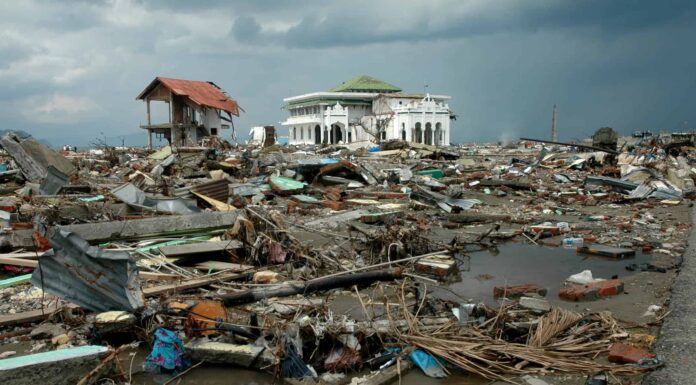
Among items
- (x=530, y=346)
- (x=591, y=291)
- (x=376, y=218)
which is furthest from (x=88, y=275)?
(x=376, y=218)

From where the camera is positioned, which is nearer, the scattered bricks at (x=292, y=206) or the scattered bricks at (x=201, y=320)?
the scattered bricks at (x=201, y=320)

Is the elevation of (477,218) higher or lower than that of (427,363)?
higher

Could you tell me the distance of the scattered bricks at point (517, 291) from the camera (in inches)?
206

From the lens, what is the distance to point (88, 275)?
416 cm

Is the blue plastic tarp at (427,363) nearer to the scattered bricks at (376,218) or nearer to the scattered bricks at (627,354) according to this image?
the scattered bricks at (627,354)

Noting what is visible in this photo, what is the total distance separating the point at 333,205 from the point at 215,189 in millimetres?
2484

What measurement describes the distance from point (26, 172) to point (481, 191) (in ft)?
38.6

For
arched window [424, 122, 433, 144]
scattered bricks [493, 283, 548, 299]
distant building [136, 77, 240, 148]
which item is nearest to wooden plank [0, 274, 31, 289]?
scattered bricks [493, 283, 548, 299]

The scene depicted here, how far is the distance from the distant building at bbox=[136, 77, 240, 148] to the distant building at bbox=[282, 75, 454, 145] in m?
10.7

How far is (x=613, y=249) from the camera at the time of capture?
707 cm

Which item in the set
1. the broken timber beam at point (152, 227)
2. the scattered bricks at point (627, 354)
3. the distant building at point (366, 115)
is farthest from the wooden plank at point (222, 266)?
the distant building at point (366, 115)

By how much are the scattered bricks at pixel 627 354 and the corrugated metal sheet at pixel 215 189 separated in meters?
8.27

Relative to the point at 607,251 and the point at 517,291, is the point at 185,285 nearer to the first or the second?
the point at 517,291

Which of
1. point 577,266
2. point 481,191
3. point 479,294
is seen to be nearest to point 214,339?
point 479,294
